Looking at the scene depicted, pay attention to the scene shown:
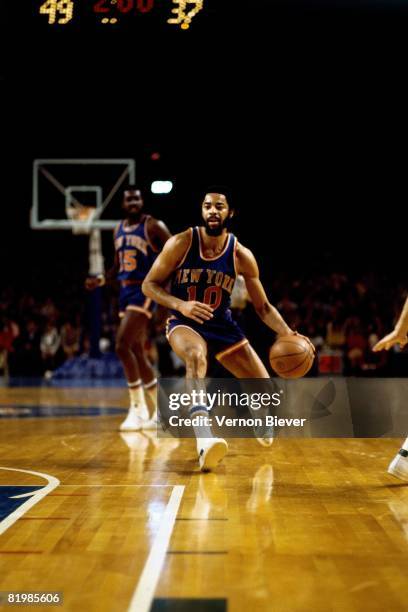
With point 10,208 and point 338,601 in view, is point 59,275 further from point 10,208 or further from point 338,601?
point 338,601

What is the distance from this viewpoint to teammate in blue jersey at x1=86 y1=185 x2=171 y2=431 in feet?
27.7

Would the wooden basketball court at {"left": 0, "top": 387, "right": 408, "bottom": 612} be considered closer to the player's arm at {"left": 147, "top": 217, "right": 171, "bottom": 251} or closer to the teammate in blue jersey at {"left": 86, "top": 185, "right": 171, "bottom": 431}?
the teammate in blue jersey at {"left": 86, "top": 185, "right": 171, "bottom": 431}

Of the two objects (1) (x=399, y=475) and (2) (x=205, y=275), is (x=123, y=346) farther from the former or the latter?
(1) (x=399, y=475)

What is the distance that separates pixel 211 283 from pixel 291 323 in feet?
24.5

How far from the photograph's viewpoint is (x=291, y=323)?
13.8 meters

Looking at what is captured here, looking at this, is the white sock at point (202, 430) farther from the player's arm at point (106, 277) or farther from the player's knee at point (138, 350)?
the player's arm at point (106, 277)

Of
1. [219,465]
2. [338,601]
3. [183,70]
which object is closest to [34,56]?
[183,70]

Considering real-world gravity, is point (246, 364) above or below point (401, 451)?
above

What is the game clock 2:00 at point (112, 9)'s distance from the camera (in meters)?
8.20

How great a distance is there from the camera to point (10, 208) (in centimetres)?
2295

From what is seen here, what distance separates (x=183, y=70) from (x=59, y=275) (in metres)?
11.1

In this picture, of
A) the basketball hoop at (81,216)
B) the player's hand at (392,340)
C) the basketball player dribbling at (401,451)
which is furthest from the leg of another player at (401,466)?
the basketball hoop at (81,216)
